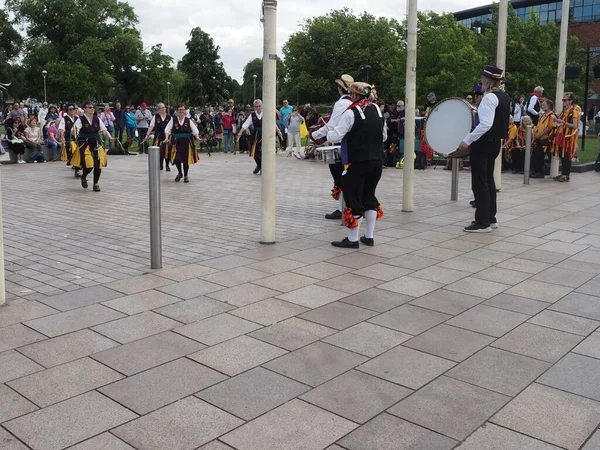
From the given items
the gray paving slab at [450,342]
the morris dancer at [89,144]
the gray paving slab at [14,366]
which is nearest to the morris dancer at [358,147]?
the gray paving slab at [450,342]

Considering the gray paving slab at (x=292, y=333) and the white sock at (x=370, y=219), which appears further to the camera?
the white sock at (x=370, y=219)

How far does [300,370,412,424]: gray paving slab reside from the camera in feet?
12.0

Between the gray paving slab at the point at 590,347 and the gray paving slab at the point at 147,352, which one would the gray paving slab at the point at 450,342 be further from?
the gray paving slab at the point at 147,352

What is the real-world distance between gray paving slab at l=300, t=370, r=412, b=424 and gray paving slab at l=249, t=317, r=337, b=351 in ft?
2.10

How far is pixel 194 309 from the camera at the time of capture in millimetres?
5457

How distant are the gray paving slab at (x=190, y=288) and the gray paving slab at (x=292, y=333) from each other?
1084 millimetres

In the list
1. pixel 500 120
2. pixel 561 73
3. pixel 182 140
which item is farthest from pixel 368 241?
pixel 561 73

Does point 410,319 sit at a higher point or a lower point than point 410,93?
lower

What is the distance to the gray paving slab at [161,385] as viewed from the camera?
376 centimetres

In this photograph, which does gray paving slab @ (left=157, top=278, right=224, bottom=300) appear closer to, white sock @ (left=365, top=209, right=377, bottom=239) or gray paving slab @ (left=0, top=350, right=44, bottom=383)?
gray paving slab @ (left=0, top=350, right=44, bottom=383)

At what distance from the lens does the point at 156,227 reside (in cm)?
677

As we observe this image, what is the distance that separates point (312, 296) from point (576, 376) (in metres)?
2.34

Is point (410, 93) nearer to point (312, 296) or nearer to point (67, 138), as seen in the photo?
point (312, 296)

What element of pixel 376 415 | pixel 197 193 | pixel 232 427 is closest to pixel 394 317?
pixel 376 415
